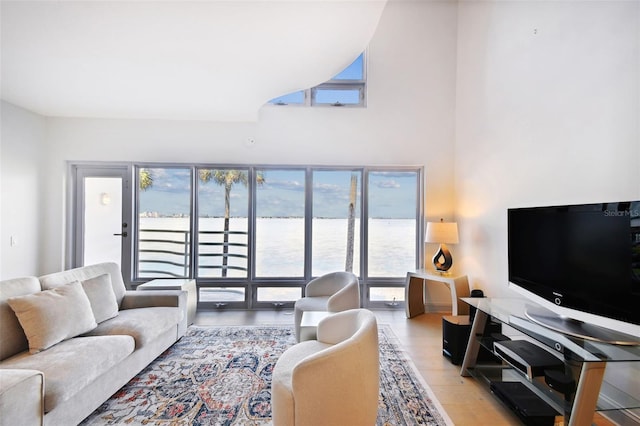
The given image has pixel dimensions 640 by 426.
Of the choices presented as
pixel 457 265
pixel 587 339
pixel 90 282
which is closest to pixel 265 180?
pixel 90 282

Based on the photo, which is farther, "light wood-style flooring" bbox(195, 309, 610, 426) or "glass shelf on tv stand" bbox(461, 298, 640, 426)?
"light wood-style flooring" bbox(195, 309, 610, 426)

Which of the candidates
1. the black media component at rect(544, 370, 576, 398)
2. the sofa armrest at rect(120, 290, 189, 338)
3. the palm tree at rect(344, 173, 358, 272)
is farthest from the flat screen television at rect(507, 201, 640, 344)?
the sofa armrest at rect(120, 290, 189, 338)

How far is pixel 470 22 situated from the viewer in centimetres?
371

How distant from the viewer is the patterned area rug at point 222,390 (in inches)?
74.7

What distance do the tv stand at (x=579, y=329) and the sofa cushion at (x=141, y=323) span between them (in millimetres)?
2964

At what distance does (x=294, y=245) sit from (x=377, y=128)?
2.12m

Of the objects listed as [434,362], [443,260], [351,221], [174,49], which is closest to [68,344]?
[174,49]

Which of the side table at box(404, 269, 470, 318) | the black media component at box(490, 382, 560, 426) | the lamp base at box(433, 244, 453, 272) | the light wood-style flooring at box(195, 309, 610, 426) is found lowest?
the light wood-style flooring at box(195, 309, 610, 426)

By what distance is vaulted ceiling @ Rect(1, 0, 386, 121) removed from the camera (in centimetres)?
210

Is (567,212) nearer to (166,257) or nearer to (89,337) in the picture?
(89,337)

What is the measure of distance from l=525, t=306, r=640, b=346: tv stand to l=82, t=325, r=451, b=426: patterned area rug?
0.95 metres

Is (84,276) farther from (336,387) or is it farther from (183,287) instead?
(336,387)

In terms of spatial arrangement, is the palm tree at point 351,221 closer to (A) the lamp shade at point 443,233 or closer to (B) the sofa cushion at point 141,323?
(A) the lamp shade at point 443,233

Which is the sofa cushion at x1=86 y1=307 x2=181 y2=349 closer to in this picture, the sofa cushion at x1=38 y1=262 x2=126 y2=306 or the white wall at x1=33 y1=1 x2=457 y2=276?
the sofa cushion at x1=38 y1=262 x2=126 y2=306
